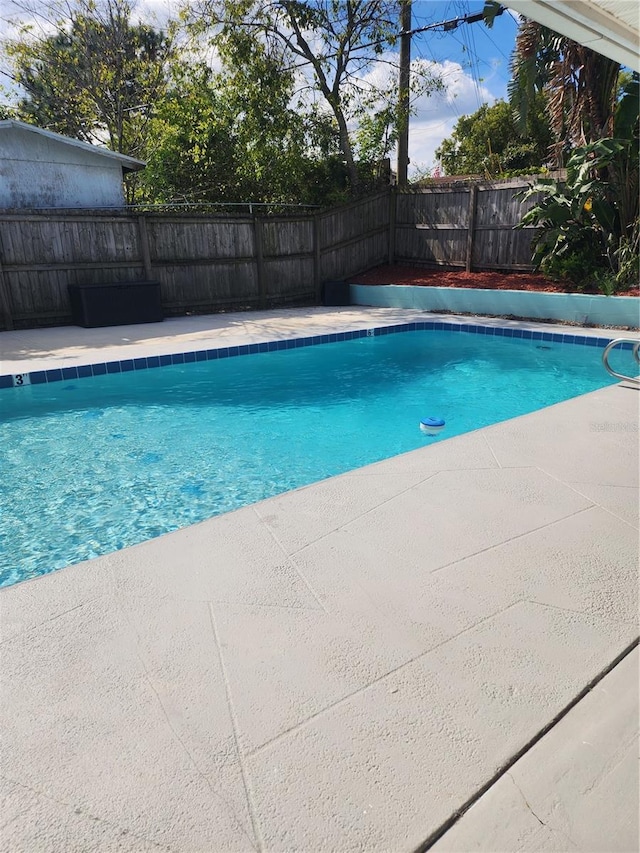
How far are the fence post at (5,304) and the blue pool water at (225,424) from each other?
381cm

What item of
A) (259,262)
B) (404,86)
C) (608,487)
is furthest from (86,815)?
(404,86)

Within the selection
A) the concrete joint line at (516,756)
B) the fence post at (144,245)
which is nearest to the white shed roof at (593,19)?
the concrete joint line at (516,756)

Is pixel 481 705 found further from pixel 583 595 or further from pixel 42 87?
pixel 42 87

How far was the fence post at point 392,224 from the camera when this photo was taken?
44.7 feet

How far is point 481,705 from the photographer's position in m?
1.66

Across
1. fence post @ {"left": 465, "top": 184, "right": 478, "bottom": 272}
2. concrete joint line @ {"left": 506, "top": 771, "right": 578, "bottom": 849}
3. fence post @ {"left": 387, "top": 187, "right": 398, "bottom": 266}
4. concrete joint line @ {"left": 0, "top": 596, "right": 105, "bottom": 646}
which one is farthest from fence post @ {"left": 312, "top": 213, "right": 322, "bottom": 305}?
concrete joint line @ {"left": 506, "top": 771, "right": 578, "bottom": 849}

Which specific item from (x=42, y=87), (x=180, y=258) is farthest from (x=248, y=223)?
(x=42, y=87)

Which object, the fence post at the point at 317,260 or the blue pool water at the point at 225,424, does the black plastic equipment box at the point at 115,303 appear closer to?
the blue pool water at the point at 225,424

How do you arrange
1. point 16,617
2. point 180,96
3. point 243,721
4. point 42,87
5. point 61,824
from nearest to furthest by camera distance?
point 61,824 → point 243,721 → point 16,617 → point 180,96 → point 42,87

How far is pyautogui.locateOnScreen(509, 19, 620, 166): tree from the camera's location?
9484 millimetres

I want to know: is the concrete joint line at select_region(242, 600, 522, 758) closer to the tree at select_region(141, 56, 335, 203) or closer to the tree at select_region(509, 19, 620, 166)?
the tree at select_region(509, 19, 620, 166)

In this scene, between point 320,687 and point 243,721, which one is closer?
point 243,721

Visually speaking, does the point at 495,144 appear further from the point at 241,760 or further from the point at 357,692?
the point at 241,760

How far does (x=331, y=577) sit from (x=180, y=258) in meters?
9.83
